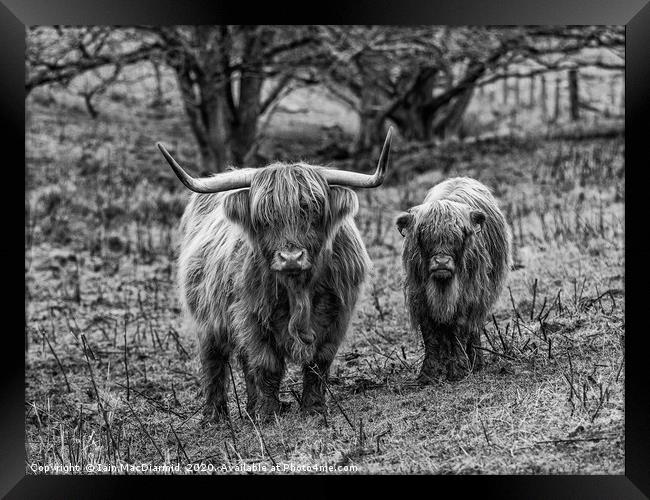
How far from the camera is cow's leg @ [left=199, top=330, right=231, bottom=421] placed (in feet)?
19.0

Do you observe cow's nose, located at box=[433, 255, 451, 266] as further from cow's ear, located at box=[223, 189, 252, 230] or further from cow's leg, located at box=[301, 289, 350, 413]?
cow's ear, located at box=[223, 189, 252, 230]

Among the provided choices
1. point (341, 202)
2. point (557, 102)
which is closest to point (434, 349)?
point (341, 202)

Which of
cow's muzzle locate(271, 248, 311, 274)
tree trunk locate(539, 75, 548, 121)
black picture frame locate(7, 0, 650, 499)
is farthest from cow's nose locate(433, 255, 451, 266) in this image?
tree trunk locate(539, 75, 548, 121)

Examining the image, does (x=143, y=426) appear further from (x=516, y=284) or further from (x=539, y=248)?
(x=539, y=248)

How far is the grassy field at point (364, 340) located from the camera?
16.2 feet

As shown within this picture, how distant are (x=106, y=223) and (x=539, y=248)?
15.4ft

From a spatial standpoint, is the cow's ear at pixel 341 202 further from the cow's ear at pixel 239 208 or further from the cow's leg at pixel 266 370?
the cow's leg at pixel 266 370

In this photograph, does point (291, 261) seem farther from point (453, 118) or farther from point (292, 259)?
point (453, 118)

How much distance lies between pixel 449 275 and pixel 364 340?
1.60 metres

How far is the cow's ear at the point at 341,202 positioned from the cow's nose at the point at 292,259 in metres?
0.38

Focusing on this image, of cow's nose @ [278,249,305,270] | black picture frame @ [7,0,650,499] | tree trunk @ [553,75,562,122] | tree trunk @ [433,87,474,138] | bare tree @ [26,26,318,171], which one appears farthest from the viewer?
tree trunk @ [553,75,562,122]

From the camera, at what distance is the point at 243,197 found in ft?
16.5

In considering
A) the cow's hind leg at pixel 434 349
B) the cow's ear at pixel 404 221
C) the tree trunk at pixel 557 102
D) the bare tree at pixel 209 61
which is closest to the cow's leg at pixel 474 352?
the cow's hind leg at pixel 434 349

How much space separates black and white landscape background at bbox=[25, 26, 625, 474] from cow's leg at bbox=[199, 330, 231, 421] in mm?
152
